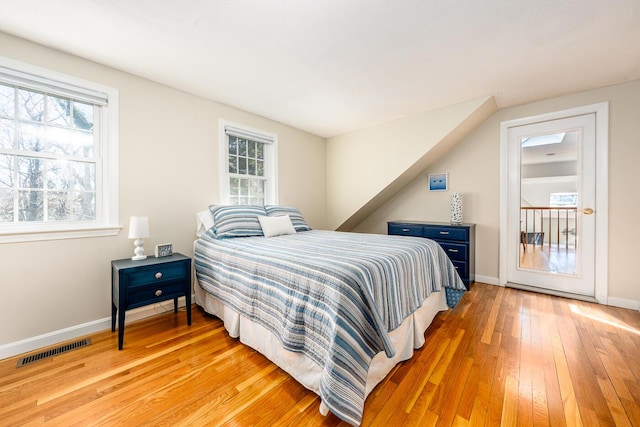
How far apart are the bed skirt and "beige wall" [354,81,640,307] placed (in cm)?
161

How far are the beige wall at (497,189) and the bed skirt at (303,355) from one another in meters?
1.61

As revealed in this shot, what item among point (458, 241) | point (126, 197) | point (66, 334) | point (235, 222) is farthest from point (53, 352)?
point (458, 241)

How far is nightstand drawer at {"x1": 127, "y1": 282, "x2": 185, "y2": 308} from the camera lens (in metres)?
1.92

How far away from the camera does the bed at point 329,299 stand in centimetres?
124

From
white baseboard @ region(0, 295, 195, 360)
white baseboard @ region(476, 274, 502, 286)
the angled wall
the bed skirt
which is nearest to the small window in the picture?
white baseboard @ region(476, 274, 502, 286)

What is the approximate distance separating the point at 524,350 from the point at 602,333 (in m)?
0.87

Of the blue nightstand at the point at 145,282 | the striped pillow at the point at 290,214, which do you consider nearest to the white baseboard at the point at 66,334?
the blue nightstand at the point at 145,282

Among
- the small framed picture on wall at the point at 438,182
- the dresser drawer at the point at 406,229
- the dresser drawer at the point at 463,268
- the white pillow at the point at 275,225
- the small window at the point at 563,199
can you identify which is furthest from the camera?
the small framed picture on wall at the point at 438,182

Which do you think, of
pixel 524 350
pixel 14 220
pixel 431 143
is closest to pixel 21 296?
pixel 14 220

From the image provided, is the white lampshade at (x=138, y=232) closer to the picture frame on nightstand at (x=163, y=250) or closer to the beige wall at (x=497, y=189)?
the picture frame on nightstand at (x=163, y=250)

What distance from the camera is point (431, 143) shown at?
3156 millimetres

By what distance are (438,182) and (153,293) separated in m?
3.75

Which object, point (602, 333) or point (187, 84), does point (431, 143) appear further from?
point (187, 84)

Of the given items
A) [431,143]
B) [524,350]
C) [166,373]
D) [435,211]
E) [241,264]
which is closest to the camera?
[166,373]
